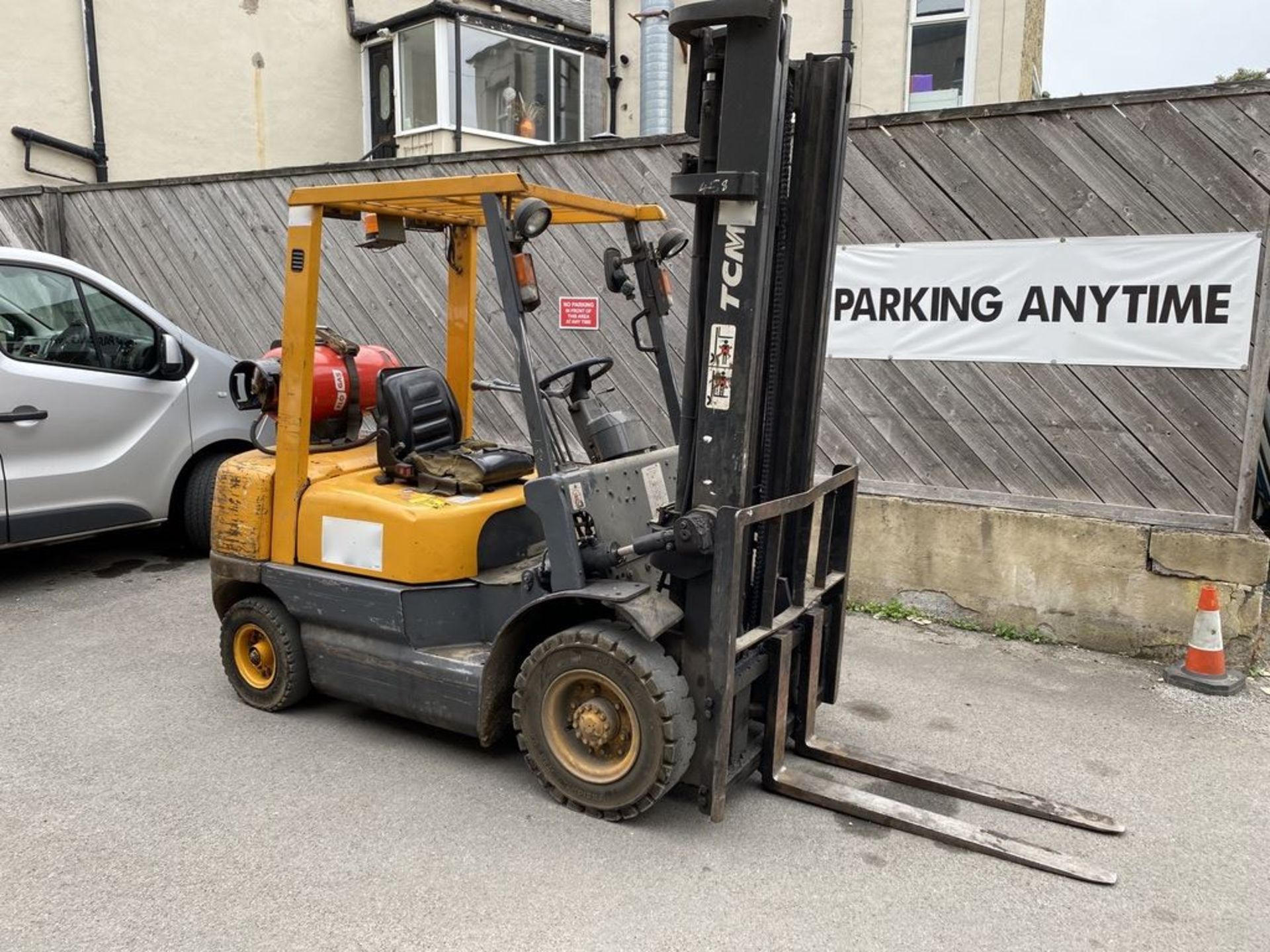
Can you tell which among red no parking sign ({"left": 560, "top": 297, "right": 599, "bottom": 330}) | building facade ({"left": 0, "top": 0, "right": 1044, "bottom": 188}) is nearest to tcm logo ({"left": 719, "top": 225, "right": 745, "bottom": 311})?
red no parking sign ({"left": 560, "top": 297, "right": 599, "bottom": 330})

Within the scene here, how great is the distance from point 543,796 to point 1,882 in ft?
5.88

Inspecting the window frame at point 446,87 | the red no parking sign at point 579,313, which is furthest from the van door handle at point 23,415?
the window frame at point 446,87

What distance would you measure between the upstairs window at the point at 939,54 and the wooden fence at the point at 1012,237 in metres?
7.48

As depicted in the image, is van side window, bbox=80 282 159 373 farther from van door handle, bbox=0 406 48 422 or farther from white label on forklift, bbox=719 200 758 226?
white label on forklift, bbox=719 200 758 226

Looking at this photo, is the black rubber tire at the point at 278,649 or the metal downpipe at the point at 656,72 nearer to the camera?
the black rubber tire at the point at 278,649

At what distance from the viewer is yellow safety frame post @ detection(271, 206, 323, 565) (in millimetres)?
4078

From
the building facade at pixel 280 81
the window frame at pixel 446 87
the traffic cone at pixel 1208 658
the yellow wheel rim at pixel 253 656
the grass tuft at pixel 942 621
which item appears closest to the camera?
the yellow wheel rim at pixel 253 656

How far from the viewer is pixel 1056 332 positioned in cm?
540

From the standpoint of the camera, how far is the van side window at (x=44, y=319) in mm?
5922

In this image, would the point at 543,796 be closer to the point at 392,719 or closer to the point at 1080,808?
the point at 392,719

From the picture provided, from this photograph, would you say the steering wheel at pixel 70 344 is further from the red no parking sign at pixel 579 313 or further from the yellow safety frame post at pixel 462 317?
the red no parking sign at pixel 579 313

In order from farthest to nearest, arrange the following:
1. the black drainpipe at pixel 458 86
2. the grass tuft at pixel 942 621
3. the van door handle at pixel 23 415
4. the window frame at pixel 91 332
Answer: the black drainpipe at pixel 458 86 → the window frame at pixel 91 332 → the van door handle at pixel 23 415 → the grass tuft at pixel 942 621

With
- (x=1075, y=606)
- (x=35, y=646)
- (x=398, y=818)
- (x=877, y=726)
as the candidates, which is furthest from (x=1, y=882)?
(x=1075, y=606)

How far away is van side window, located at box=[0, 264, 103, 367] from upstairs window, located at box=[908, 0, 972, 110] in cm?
1016
